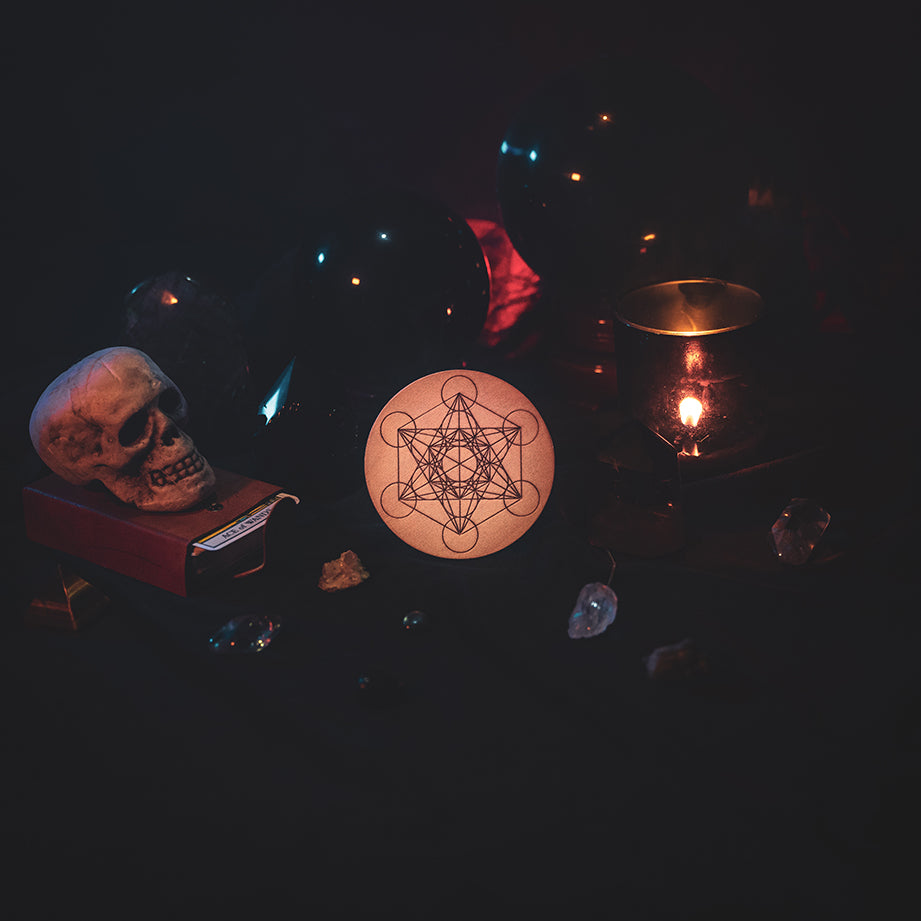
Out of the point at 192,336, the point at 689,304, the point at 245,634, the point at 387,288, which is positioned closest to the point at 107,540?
the point at 245,634

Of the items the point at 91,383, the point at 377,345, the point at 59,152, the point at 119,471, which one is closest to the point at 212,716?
the point at 119,471

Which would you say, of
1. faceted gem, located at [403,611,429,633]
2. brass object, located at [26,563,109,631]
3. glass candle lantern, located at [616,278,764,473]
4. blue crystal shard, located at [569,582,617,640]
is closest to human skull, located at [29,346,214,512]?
brass object, located at [26,563,109,631]

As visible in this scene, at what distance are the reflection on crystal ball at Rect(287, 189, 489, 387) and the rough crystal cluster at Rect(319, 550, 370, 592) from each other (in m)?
0.60

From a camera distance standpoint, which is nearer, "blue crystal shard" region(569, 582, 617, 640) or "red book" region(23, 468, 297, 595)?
"blue crystal shard" region(569, 582, 617, 640)

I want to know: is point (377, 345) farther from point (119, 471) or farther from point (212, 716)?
point (212, 716)

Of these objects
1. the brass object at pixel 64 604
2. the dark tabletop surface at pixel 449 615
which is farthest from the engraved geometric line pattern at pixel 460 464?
the brass object at pixel 64 604

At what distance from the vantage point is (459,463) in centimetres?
175

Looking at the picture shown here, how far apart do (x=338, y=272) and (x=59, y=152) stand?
3.61 ft

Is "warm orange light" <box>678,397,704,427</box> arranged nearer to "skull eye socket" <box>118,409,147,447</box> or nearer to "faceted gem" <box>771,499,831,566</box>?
"faceted gem" <box>771,499,831,566</box>

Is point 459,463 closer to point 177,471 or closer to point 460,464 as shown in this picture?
point 460,464

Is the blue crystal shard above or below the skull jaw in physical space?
below

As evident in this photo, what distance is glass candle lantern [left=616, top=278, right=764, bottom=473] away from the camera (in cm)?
187

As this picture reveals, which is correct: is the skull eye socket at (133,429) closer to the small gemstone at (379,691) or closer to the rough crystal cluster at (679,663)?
the small gemstone at (379,691)

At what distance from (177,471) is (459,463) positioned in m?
0.65
